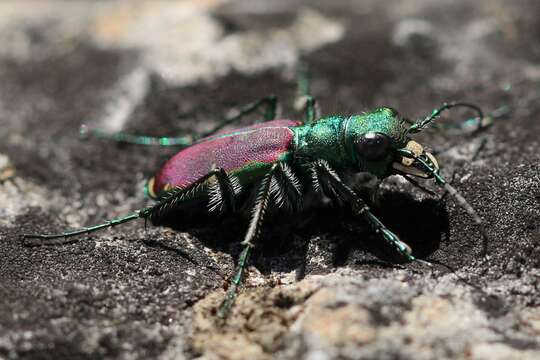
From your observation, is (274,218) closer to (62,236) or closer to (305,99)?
(305,99)

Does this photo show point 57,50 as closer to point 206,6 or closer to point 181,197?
point 206,6

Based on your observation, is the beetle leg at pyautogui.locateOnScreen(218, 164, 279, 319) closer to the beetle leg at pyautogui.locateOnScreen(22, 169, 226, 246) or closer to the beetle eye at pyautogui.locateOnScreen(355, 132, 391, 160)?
the beetle leg at pyautogui.locateOnScreen(22, 169, 226, 246)

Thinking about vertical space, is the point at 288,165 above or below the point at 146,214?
above

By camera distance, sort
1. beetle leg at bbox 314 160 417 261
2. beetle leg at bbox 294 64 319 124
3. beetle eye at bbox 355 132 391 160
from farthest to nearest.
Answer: beetle leg at bbox 294 64 319 124 → beetle eye at bbox 355 132 391 160 → beetle leg at bbox 314 160 417 261

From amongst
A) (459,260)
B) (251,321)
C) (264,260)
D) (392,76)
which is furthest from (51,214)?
(392,76)

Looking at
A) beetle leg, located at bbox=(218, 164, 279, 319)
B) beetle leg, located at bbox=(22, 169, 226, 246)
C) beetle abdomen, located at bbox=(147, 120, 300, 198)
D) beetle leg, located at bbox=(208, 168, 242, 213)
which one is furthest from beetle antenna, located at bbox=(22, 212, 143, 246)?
beetle leg, located at bbox=(218, 164, 279, 319)

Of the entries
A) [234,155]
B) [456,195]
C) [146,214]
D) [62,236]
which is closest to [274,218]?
[234,155]

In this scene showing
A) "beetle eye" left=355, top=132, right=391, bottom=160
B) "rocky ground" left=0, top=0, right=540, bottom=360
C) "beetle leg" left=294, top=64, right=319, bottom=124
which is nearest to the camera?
"rocky ground" left=0, top=0, right=540, bottom=360
